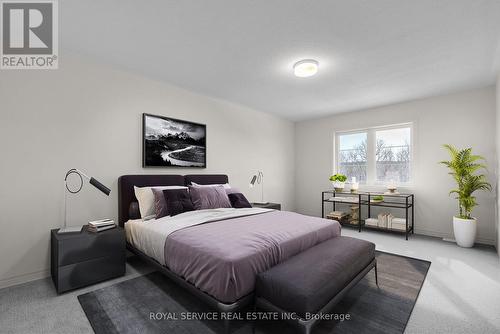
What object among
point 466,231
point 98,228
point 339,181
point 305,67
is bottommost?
point 466,231

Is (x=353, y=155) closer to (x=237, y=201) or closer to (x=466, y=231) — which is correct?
(x=466, y=231)

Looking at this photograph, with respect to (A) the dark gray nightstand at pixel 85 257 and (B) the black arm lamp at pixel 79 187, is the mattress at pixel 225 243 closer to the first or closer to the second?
(A) the dark gray nightstand at pixel 85 257

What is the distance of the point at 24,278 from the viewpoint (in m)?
2.49

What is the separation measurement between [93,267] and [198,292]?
4.39 feet

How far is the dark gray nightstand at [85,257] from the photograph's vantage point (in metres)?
2.26

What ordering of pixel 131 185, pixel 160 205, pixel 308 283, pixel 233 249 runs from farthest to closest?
pixel 131 185 → pixel 160 205 → pixel 233 249 → pixel 308 283

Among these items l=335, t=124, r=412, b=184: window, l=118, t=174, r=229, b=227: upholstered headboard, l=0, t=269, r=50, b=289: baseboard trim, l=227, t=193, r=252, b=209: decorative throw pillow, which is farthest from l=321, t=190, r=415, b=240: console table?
l=0, t=269, r=50, b=289: baseboard trim

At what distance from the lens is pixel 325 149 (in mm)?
5730

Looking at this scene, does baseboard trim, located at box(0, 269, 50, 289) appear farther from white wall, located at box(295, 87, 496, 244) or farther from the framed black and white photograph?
white wall, located at box(295, 87, 496, 244)

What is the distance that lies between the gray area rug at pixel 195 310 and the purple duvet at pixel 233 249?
311 millimetres

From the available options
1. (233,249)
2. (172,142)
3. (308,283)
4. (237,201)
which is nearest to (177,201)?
(237,201)

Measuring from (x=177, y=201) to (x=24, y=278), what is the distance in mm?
1716

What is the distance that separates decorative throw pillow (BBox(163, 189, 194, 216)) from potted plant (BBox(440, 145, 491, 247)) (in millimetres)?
4127

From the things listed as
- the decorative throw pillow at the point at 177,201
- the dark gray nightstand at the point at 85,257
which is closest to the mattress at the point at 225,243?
the decorative throw pillow at the point at 177,201
